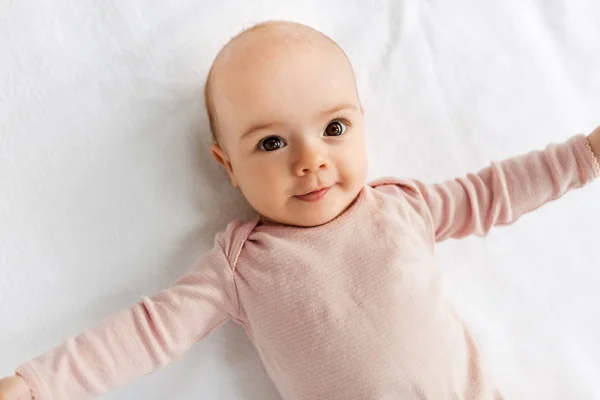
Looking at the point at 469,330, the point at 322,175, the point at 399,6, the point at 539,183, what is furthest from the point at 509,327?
the point at 399,6

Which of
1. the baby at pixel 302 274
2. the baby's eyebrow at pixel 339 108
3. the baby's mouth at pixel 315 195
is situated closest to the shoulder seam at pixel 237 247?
the baby at pixel 302 274

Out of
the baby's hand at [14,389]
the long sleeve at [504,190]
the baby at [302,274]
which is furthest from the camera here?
the long sleeve at [504,190]

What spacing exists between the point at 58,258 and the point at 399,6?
73cm

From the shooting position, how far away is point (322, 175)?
0.94 metres

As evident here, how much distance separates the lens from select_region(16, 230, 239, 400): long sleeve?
2.91 feet

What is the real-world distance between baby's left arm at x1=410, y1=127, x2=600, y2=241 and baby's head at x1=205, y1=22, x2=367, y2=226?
17 cm

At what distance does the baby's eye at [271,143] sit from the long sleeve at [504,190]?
24 cm

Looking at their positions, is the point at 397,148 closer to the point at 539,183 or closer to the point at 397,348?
the point at 539,183

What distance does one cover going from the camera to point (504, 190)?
1064mm

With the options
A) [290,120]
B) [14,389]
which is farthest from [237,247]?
[14,389]

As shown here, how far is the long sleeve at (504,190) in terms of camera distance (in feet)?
3.47

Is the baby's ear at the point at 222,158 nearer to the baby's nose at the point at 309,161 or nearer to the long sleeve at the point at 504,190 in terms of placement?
the baby's nose at the point at 309,161

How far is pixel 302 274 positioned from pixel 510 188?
1.22 feet

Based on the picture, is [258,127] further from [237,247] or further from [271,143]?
[237,247]
